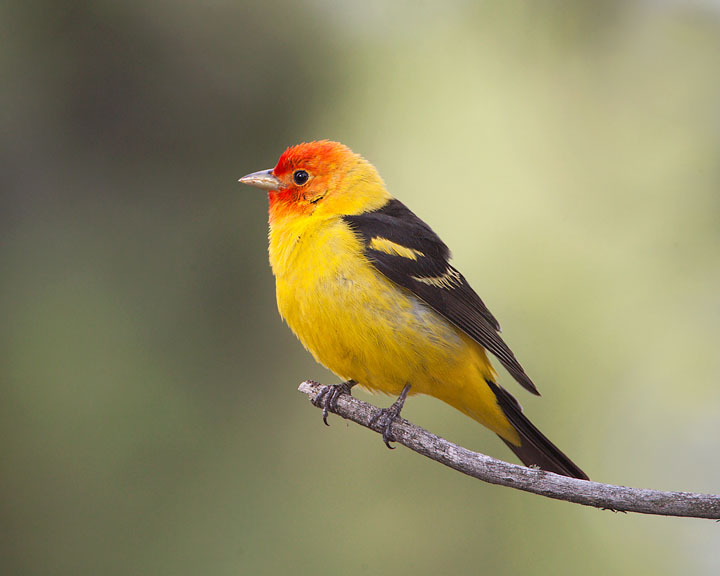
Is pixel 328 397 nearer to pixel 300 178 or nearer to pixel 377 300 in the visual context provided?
pixel 377 300

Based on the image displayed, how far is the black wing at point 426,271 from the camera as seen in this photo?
13.4 ft

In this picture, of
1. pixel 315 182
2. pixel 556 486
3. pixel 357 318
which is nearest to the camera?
pixel 556 486

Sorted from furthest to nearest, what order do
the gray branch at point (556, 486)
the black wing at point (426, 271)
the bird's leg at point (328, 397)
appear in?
the bird's leg at point (328, 397) < the black wing at point (426, 271) < the gray branch at point (556, 486)

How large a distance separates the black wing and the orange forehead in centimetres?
41

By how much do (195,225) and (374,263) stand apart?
9.95ft

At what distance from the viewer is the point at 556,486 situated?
3.22 meters

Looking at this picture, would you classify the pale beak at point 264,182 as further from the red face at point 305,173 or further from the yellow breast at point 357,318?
the yellow breast at point 357,318

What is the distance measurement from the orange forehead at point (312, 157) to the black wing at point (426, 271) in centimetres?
41

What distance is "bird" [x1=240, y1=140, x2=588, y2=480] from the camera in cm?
396

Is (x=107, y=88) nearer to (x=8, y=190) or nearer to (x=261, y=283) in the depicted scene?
(x=8, y=190)

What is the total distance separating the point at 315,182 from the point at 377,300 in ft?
3.00

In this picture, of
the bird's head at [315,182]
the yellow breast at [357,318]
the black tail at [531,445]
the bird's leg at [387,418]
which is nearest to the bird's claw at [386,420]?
the bird's leg at [387,418]

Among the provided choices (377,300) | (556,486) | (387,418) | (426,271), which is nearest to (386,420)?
(387,418)

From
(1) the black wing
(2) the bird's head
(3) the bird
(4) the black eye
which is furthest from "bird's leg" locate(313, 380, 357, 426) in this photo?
(4) the black eye
